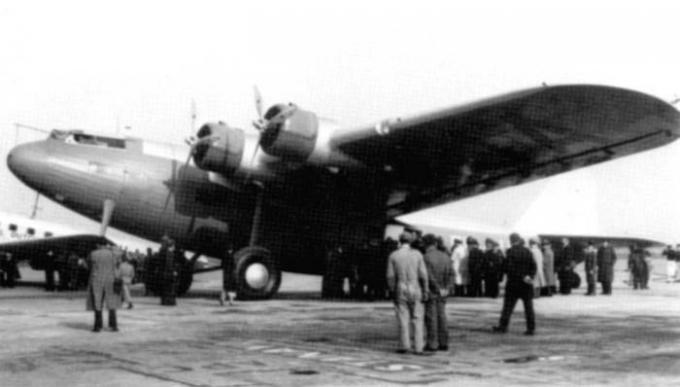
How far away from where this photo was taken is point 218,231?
59.2 feet

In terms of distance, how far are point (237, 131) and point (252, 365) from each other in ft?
32.6

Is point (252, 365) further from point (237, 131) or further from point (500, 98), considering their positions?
point (237, 131)

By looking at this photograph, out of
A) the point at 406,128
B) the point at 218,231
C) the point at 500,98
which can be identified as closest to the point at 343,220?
the point at 218,231

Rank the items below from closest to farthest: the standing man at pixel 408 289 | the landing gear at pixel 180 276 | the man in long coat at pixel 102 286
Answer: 1. the standing man at pixel 408 289
2. the man in long coat at pixel 102 286
3. the landing gear at pixel 180 276

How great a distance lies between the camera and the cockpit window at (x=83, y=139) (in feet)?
57.2

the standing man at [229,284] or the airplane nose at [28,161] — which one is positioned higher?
the airplane nose at [28,161]

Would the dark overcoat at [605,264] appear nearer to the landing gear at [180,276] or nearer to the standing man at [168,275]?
the landing gear at [180,276]

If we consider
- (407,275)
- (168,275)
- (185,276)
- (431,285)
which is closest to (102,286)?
(168,275)

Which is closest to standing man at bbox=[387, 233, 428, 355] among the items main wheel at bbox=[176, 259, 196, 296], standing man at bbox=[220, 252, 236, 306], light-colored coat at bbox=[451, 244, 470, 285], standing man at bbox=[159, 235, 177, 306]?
standing man at bbox=[159, 235, 177, 306]

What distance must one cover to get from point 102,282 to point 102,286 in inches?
2.3

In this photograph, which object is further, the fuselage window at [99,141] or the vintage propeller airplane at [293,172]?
the fuselage window at [99,141]

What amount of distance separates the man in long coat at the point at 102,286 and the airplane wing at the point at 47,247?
11075 millimetres

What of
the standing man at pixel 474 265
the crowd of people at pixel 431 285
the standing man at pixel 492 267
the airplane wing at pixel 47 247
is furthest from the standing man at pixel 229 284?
the standing man at pixel 492 267

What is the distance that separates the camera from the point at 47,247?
25.0 meters
